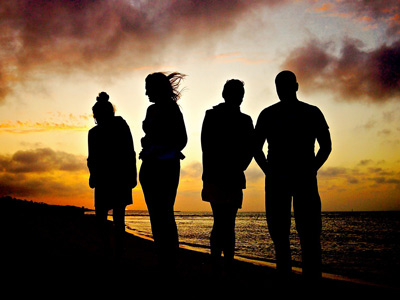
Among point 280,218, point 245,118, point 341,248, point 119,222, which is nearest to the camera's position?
point 280,218

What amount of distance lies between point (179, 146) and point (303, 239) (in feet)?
5.18

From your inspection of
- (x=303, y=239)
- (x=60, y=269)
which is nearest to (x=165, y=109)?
(x=303, y=239)

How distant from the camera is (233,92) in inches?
142

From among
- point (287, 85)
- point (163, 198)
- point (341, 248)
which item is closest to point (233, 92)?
point (287, 85)

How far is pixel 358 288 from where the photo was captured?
14.3 ft

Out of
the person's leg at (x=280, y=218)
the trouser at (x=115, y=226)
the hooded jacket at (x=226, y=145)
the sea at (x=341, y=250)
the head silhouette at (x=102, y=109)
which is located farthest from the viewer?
the sea at (x=341, y=250)

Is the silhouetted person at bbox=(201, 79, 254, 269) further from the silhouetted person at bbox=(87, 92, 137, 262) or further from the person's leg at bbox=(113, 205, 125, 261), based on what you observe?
the person's leg at bbox=(113, 205, 125, 261)

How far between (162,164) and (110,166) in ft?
5.24

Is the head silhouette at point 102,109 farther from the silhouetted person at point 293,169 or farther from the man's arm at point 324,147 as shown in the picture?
the man's arm at point 324,147

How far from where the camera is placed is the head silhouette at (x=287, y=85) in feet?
11.3

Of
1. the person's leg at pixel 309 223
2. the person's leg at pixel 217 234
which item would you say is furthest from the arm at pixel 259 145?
the person's leg at pixel 217 234

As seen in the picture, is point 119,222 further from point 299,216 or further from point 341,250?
point 341,250

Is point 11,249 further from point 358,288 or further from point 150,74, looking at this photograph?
point 358,288

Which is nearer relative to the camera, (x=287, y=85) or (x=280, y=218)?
(x=280, y=218)
